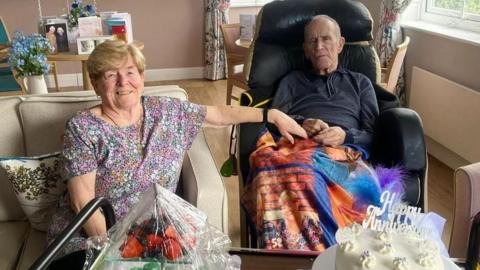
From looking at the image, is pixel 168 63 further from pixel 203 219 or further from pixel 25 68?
pixel 203 219

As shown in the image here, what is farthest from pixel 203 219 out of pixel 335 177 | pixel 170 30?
pixel 170 30

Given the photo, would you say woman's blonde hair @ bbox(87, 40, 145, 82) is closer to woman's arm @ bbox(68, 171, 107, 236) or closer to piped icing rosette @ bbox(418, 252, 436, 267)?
woman's arm @ bbox(68, 171, 107, 236)

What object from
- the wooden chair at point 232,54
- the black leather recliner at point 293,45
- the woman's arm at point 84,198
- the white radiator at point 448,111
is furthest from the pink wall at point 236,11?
the woman's arm at point 84,198

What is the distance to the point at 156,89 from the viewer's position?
1822mm

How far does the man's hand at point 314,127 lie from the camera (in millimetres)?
1931

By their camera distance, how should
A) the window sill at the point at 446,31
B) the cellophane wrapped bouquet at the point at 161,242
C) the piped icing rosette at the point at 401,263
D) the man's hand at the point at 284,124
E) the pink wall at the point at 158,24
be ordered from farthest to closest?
the pink wall at the point at 158,24
the window sill at the point at 446,31
the man's hand at the point at 284,124
the cellophane wrapped bouquet at the point at 161,242
the piped icing rosette at the point at 401,263

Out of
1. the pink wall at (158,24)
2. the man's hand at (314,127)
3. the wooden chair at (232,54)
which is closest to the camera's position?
the man's hand at (314,127)

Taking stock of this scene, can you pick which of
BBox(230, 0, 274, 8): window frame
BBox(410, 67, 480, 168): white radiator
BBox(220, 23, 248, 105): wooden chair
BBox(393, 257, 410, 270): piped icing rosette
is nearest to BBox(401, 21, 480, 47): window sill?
BBox(410, 67, 480, 168): white radiator

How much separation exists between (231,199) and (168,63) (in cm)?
281

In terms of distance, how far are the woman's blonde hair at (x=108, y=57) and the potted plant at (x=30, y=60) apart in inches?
30.5

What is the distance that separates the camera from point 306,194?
1.61 m

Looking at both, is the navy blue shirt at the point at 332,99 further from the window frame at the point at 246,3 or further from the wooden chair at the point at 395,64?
the window frame at the point at 246,3

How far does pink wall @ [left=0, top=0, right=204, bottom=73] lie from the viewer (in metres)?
4.65

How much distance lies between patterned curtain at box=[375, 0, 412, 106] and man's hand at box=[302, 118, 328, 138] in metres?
1.65
